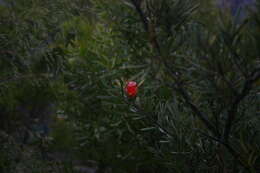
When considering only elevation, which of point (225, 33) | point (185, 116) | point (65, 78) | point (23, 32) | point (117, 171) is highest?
point (225, 33)

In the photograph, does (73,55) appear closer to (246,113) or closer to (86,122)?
(86,122)

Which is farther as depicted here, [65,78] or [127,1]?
[65,78]

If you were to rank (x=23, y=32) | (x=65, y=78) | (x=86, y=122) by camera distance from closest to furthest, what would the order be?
1. (x=23, y=32)
2. (x=86, y=122)
3. (x=65, y=78)

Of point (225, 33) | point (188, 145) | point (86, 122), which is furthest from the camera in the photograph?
point (86, 122)

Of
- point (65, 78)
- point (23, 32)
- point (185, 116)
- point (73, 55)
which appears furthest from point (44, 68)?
point (185, 116)

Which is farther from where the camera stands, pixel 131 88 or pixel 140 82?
pixel 131 88

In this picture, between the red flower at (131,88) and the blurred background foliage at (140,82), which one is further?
the red flower at (131,88)

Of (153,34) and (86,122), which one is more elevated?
(153,34)

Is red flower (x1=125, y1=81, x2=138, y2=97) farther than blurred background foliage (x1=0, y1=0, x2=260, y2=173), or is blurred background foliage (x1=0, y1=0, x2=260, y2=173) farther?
red flower (x1=125, y1=81, x2=138, y2=97)
